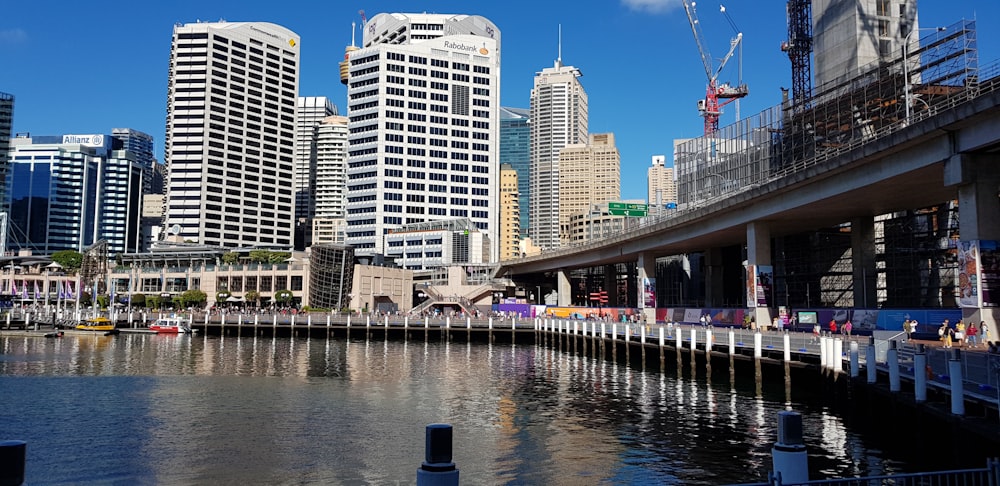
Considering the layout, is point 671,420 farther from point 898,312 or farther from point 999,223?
point 898,312

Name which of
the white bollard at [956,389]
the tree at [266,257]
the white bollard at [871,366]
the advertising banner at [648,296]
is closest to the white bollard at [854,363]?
the white bollard at [871,366]

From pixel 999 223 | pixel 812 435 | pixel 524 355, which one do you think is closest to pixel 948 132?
pixel 999 223

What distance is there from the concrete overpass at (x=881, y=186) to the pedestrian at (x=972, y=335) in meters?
0.75

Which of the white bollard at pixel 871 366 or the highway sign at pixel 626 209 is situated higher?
the highway sign at pixel 626 209

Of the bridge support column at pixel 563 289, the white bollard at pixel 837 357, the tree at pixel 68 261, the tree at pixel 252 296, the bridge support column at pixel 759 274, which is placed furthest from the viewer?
the tree at pixel 68 261

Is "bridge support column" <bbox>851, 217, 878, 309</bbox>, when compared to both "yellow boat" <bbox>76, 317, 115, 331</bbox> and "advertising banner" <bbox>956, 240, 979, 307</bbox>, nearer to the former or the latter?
"advertising banner" <bbox>956, 240, 979, 307</bbox>

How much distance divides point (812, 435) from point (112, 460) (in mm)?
23789

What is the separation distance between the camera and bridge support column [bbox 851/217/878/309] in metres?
63.0

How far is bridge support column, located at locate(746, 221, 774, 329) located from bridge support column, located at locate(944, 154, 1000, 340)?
967 inches

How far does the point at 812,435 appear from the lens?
2714 cm

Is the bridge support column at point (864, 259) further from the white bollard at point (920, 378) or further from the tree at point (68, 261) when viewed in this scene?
the tree at point (68, 261)

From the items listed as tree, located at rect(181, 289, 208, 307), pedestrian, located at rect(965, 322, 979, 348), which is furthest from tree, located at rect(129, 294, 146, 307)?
pedestrian, located at rect(965, 322, 979, 348)

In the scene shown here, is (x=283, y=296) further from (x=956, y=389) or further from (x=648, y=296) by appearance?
(x=956, y=389)

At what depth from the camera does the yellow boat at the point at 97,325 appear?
3538 inches
